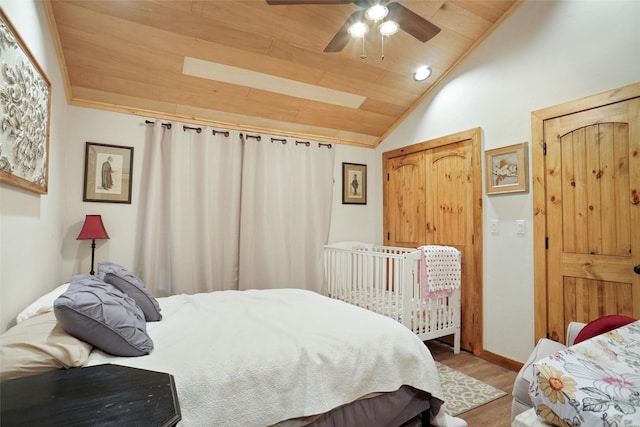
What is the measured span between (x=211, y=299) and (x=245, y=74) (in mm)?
1978

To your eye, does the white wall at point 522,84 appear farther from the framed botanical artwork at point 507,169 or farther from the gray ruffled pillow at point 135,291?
the gray ruffled pillow at point 135,291

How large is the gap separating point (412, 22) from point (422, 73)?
135 cm

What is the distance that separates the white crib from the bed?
0.92 m

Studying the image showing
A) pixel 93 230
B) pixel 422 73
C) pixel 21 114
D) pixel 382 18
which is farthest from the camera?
pixel 422 73

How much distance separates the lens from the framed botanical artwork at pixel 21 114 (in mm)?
1253

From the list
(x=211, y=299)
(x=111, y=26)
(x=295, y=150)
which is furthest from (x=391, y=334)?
(x=111, y=26)

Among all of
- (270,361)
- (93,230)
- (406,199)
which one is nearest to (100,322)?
(270,361)

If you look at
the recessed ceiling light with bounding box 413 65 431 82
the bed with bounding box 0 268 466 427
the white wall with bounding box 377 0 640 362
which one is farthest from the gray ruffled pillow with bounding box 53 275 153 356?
the recessed ceiling light with bounding box 413 65 431 82

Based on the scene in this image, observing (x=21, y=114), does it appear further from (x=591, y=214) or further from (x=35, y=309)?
(x=591, y=214)

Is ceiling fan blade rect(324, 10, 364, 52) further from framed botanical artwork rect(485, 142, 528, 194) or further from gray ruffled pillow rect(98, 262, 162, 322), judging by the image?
gray ruffled pillow rect(98, 262, 162, 322)

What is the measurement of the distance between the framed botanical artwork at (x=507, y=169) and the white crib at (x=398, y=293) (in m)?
0.91

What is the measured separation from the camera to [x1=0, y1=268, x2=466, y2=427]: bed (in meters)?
1.20

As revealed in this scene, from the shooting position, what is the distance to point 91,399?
0.89 metres

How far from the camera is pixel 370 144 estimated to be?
4.23m
